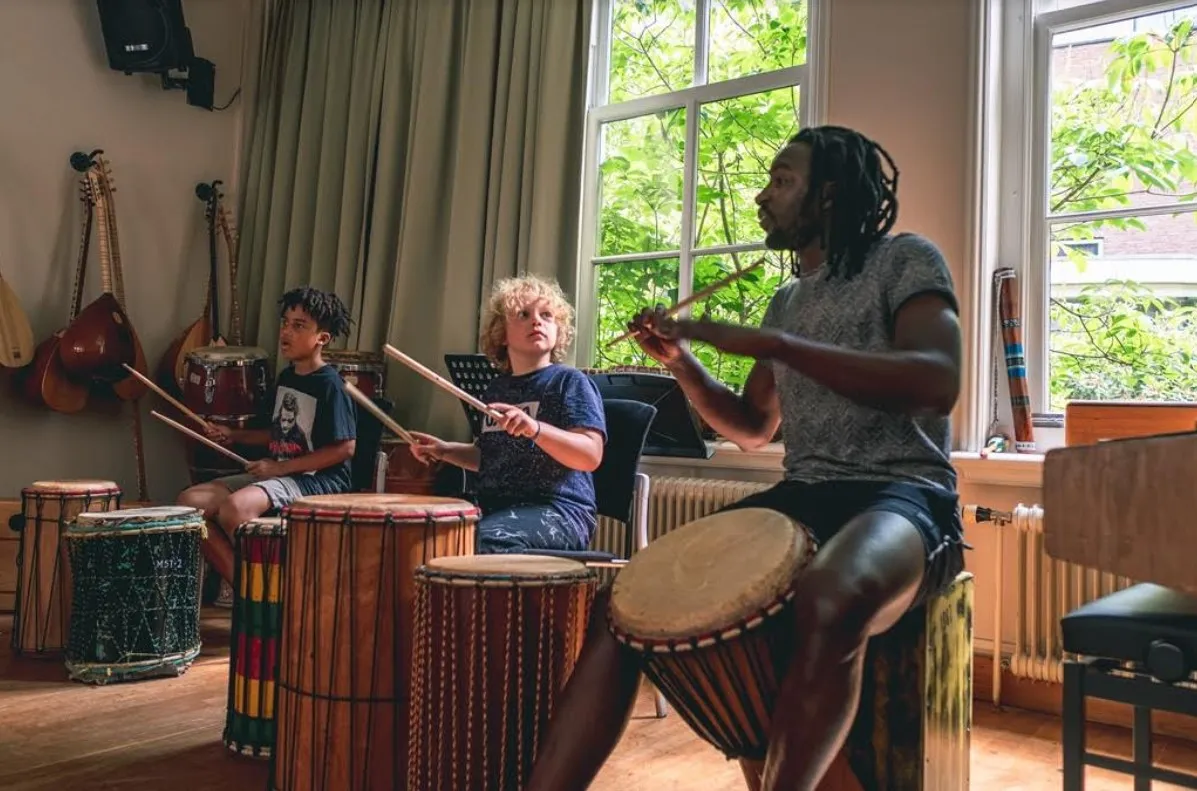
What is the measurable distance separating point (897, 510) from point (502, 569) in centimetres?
67

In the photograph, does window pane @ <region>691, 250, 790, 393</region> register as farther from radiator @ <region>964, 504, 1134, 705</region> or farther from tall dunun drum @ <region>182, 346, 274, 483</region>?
tall dunun drum @ <region>182, 346, 274, 483</region>

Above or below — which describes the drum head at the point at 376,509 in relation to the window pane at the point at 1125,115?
below

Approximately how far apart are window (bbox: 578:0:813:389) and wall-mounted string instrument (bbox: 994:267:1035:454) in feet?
2.46

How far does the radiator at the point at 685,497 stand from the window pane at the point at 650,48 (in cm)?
157

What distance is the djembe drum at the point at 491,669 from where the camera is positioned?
166 cm

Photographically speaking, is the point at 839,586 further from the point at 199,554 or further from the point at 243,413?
the point at 243,413

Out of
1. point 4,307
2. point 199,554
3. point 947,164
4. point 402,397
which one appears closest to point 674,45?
point 947,164

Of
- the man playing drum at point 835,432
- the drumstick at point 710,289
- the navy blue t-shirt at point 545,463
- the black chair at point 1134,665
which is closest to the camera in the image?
the black chair at point 1134,665

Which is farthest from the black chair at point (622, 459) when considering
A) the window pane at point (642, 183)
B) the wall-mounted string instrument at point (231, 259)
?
the wall-mounted string instrument at point (231, 259)

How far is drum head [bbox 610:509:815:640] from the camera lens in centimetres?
127

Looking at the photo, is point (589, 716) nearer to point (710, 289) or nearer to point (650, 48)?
point (710, 289)

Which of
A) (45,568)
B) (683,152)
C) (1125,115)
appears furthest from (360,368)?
(1125,115)

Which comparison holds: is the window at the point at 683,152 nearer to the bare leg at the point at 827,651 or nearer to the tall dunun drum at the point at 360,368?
the tall dunun drum at the point at 360,368

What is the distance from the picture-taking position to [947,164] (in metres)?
2.93
